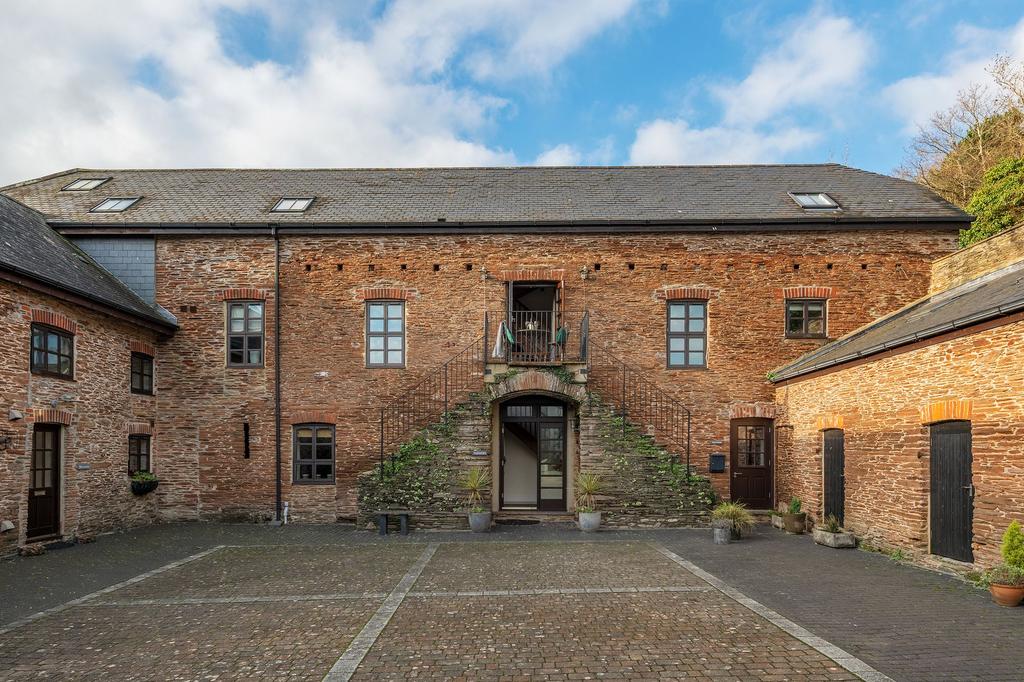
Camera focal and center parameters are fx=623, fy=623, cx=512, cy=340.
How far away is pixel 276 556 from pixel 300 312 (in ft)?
19.9

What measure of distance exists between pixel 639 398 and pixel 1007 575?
25.7 ft

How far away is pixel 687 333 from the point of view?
47.8ft

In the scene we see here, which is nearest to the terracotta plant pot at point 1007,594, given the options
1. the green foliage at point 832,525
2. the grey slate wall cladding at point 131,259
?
the green foliage at point 832,525

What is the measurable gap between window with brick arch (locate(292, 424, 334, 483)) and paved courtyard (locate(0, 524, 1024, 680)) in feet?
11.8

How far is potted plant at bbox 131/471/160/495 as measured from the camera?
13.6m

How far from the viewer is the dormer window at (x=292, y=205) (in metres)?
15.5

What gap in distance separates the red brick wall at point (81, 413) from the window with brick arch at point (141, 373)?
0.56ft

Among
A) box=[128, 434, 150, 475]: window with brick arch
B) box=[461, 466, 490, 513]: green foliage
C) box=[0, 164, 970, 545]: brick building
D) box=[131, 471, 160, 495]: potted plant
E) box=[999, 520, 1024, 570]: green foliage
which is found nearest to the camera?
box=[999, 520, 1024, 570]: green foliage

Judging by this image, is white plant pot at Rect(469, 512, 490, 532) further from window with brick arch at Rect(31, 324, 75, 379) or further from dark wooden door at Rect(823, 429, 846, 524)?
window with brick arch at Rect(31, 324, 75, 379)

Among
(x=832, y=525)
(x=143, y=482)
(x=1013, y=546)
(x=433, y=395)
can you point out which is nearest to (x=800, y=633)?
(x=1013, y=546)

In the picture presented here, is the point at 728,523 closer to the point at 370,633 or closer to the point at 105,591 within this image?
the point at 370,633

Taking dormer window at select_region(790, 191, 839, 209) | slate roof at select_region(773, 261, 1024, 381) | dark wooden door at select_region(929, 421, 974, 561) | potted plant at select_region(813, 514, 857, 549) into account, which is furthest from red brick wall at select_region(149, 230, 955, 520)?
dark wooden door at select_region(929, 421, 974, 561)

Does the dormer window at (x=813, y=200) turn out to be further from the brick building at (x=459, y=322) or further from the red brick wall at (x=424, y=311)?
the red brick wall at (x=424, y=311)

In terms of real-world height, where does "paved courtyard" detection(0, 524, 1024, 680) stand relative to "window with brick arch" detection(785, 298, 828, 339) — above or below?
below
